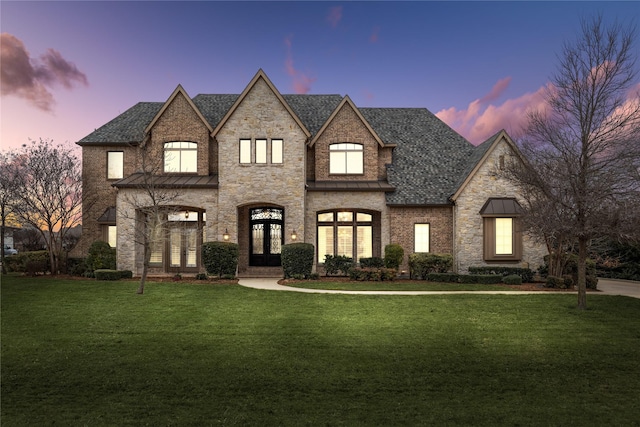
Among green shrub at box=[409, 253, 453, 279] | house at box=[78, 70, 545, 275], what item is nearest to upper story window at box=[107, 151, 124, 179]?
house at box=[78, 70, 545, 275]

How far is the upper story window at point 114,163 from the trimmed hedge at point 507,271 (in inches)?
847

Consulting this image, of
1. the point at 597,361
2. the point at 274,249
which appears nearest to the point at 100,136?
the point at 274,249

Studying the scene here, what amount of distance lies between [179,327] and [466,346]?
25.9ft

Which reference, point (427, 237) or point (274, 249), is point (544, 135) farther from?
point (274, 249)

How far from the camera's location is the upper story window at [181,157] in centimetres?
2292

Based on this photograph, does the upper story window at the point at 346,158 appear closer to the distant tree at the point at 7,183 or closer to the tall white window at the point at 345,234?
the tall white window at the point at 345,234

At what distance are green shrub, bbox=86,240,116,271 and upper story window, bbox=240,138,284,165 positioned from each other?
28.9ft

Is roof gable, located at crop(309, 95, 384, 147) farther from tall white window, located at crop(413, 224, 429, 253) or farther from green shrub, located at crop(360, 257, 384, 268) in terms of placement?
green shrub, located at crop(360, 257, 384, 268)

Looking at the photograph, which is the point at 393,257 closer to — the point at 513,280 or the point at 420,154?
the point at 513,280

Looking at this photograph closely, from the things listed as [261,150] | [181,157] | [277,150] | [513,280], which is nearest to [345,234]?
[277,150]

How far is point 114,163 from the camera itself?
24.4 m

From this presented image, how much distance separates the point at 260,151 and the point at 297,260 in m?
6.61

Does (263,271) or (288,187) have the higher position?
(288,187)

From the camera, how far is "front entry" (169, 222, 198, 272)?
75.4 feet
